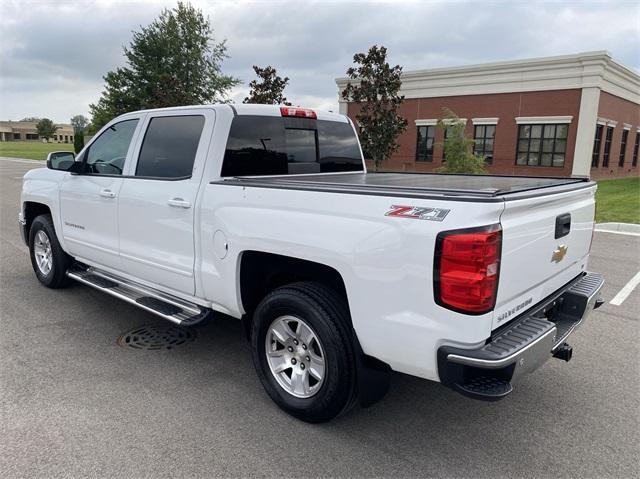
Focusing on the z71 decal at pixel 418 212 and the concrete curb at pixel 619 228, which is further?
the concrete curb at pixel 619 228

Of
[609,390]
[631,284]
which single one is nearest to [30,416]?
[609,390]

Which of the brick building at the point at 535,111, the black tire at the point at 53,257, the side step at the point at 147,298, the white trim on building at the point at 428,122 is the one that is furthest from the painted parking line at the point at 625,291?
the white trim on building at the point at 428,122

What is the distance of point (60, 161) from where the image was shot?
5.26 meters

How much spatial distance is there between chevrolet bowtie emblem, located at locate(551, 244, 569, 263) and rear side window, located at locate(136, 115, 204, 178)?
265 cm

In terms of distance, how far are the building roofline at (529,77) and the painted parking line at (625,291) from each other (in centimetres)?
2146

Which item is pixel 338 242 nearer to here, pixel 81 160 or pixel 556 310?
pixel 556 310

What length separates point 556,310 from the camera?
138 inches

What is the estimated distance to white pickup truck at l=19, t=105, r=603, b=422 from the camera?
2484 millimetres

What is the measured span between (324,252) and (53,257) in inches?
165

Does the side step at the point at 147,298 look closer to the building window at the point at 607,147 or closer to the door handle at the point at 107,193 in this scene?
the door handle at the point at 107,193

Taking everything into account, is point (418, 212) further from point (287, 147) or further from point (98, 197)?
point (98, 197)

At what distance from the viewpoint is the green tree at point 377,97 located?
17109 millimetres

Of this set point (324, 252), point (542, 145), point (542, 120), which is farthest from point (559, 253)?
point (542, 145)

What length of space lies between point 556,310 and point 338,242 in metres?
1.77
